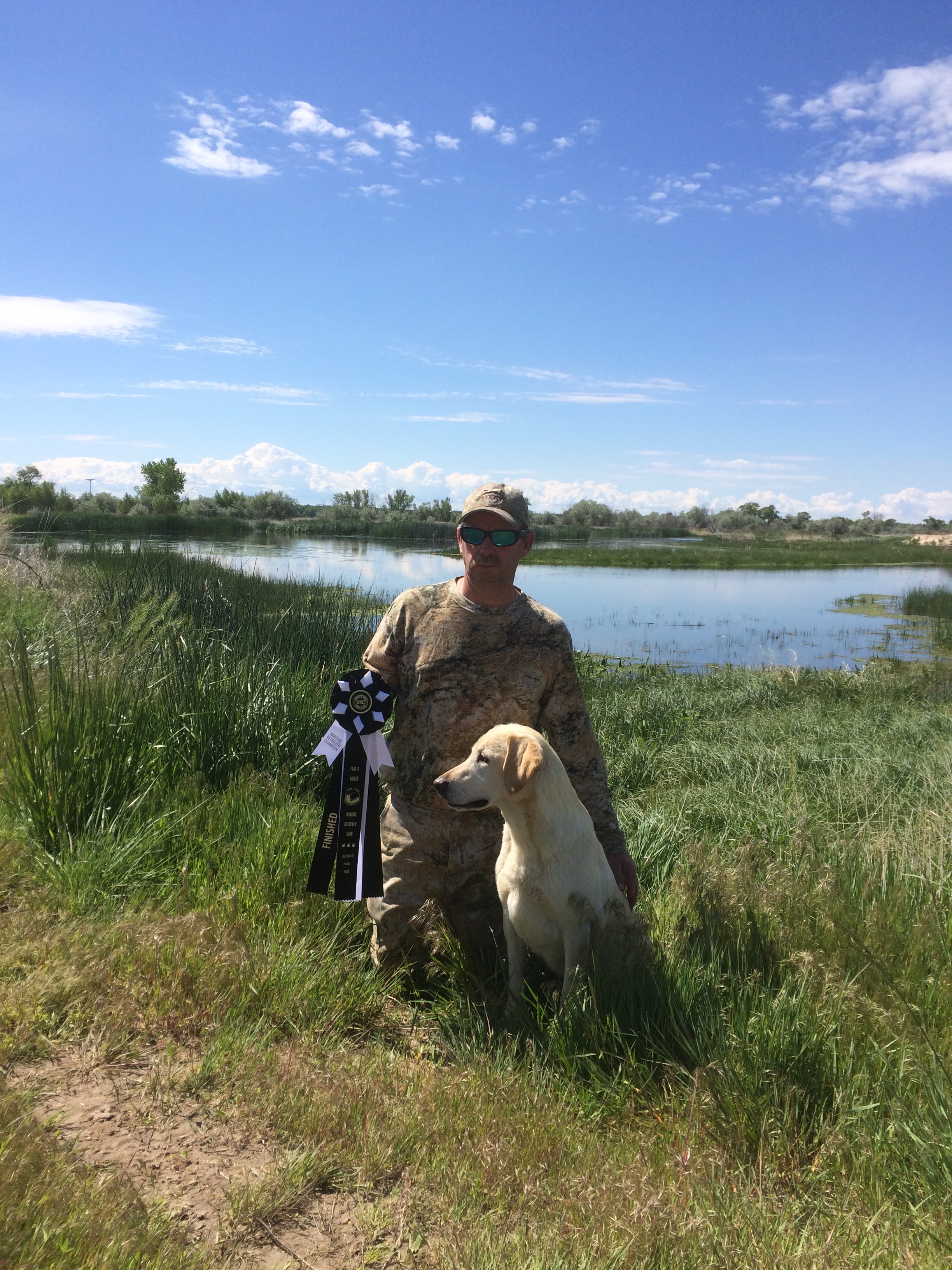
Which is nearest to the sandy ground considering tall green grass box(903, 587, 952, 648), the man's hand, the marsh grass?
the man's hand

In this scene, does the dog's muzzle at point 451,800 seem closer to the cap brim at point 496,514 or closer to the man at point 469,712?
the man at point 469,712

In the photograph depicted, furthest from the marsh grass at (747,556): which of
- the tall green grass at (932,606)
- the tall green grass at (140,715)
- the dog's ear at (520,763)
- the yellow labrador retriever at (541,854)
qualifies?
the dog's ear at (520,763)

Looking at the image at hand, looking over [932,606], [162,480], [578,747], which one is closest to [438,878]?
[578,747]

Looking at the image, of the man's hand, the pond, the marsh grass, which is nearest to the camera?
the man's hand

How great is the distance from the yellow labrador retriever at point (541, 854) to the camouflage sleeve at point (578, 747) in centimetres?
38

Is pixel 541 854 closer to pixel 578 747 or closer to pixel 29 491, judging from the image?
pixel 578 747

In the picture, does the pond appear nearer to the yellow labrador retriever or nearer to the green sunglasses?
the green sunglasses

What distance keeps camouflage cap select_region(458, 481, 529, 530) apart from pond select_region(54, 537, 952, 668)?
35.3ft

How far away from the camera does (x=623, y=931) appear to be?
3.53m

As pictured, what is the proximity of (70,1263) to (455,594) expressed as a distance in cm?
283

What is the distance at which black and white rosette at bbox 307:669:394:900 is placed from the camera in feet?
12.8

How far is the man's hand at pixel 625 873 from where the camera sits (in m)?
3.93

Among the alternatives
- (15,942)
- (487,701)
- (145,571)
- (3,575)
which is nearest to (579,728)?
(487,701)

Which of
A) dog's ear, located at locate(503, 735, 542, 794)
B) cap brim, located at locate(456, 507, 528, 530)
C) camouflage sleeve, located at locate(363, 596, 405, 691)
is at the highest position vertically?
cap brim, located at locate(456, 507, 528, 530)
